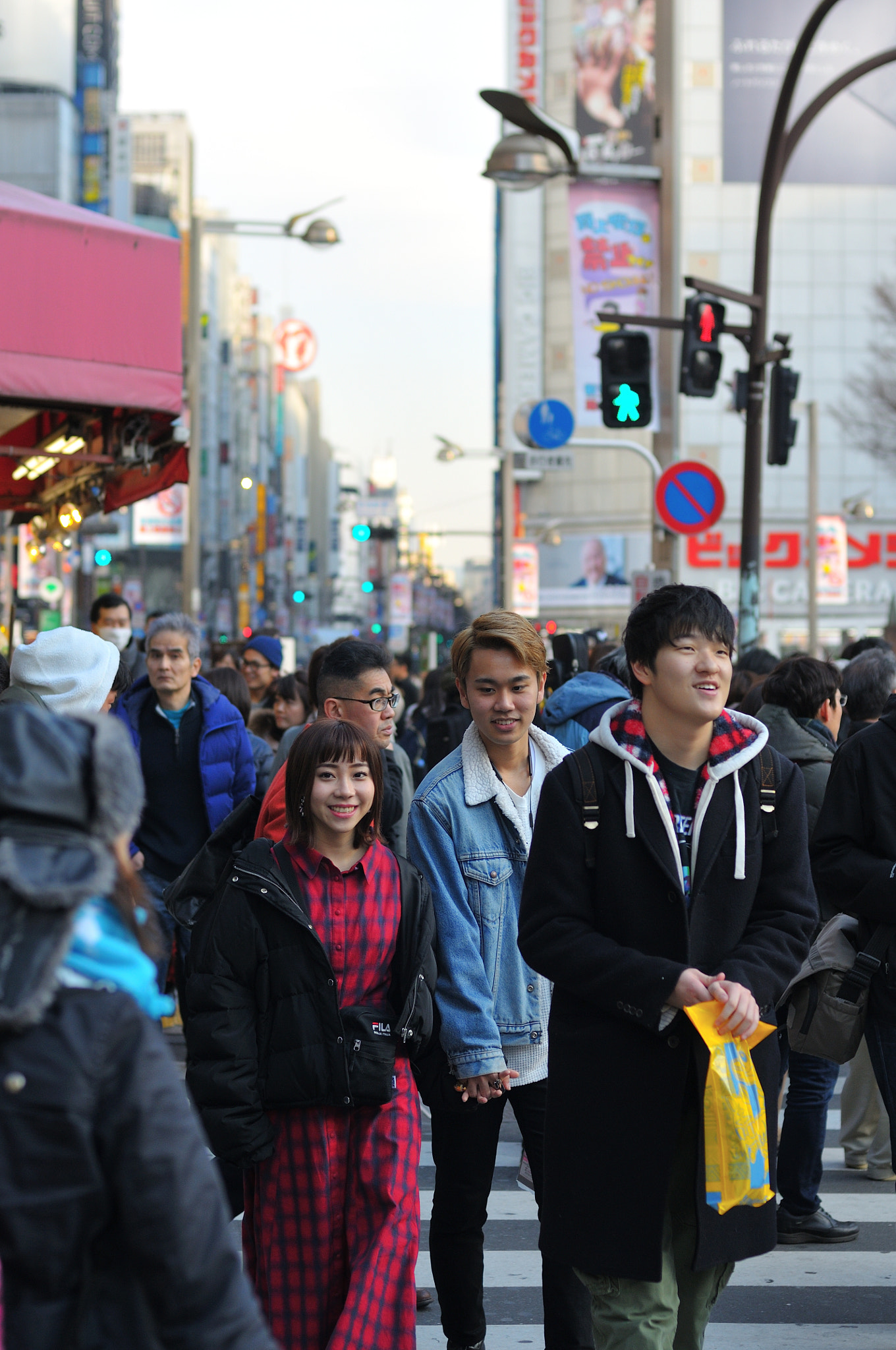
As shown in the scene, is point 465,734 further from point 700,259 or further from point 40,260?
point 700,259

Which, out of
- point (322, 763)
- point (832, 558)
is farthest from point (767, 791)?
point (832, 558)

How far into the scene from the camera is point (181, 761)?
7309 mm

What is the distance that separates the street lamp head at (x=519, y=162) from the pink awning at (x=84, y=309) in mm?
6567

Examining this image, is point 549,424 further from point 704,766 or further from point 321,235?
point 704,766

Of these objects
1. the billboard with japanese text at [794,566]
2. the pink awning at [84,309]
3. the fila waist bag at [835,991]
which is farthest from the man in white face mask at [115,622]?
the billboard with japanese text at [794,566]

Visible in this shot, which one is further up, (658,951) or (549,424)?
(549,424)

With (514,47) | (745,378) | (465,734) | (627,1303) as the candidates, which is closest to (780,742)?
(465,734)

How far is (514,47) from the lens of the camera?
62.2 metres

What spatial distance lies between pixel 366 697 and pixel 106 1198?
320 centimetres

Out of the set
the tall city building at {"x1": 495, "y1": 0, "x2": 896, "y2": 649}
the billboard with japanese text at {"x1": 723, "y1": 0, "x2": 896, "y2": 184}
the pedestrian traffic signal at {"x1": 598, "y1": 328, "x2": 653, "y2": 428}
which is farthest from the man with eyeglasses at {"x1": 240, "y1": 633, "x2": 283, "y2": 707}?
the billboard with japanese text at {"x1": 723, "y1": 0, "x2": 896, "y2": 184}

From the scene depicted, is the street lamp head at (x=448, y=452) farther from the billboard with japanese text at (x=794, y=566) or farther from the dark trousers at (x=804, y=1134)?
the dark trousers at (x=804, y=1134)

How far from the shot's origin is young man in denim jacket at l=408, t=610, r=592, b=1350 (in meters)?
3.97

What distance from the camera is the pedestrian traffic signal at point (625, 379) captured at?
13.0 metres

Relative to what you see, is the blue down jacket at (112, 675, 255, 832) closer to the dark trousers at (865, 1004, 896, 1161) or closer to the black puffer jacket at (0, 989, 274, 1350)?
the dark trousers at (865, 1004, 896, 1161)
